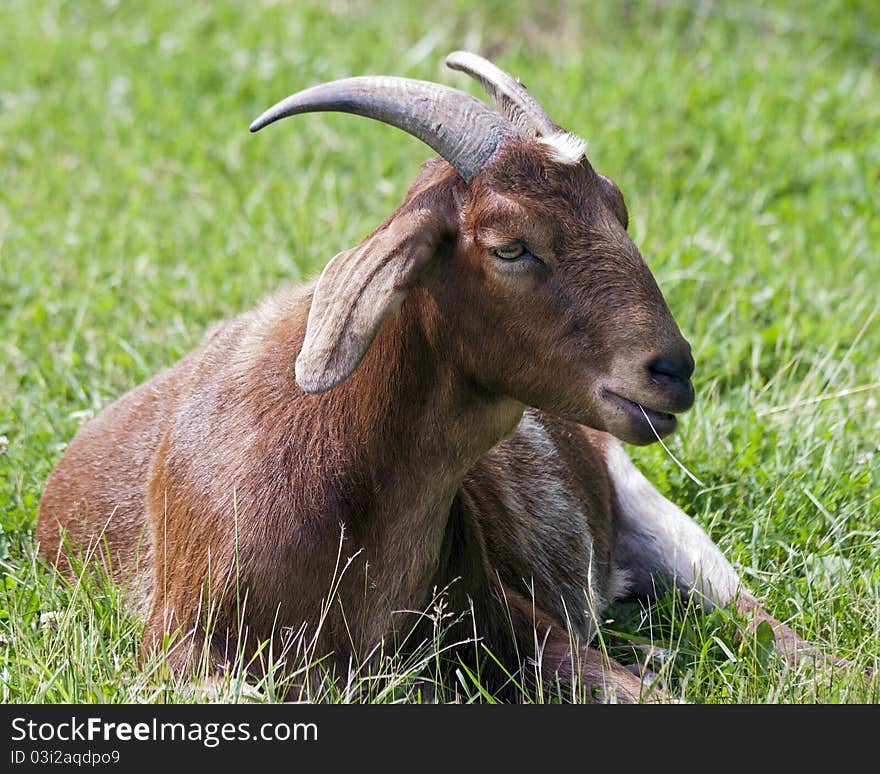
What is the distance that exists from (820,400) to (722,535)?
2.33ft

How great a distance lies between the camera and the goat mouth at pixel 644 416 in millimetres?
3629

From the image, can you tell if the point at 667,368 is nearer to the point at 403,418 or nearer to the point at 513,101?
the point at 403,418

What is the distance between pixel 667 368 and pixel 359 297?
77 centimetres

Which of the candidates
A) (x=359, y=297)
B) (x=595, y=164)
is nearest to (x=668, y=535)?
(x=359, y=297)

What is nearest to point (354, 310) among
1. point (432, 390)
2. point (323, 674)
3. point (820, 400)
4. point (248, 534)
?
point (432, 390)

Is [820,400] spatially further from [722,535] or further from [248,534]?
[248,534]

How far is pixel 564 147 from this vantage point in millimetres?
Answer: 3730

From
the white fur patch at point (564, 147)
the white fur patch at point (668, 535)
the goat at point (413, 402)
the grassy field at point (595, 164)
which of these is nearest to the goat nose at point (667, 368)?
the goat at point (413, 402)

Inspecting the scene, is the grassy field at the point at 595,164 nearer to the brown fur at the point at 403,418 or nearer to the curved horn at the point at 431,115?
the brown fur at the point at 403,418

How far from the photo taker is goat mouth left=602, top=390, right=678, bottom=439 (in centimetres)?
363

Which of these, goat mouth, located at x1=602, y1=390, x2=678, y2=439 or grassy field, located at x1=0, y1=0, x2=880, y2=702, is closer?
goat mouth, located at x1=602, y1=390, x2=678, y2=439

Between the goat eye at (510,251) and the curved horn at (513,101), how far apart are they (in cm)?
44

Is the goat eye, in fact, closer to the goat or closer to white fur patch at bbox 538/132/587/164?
the goat

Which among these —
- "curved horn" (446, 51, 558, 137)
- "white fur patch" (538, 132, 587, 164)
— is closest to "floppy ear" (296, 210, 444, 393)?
"white fur patch" (538, 132, 587, 164)
